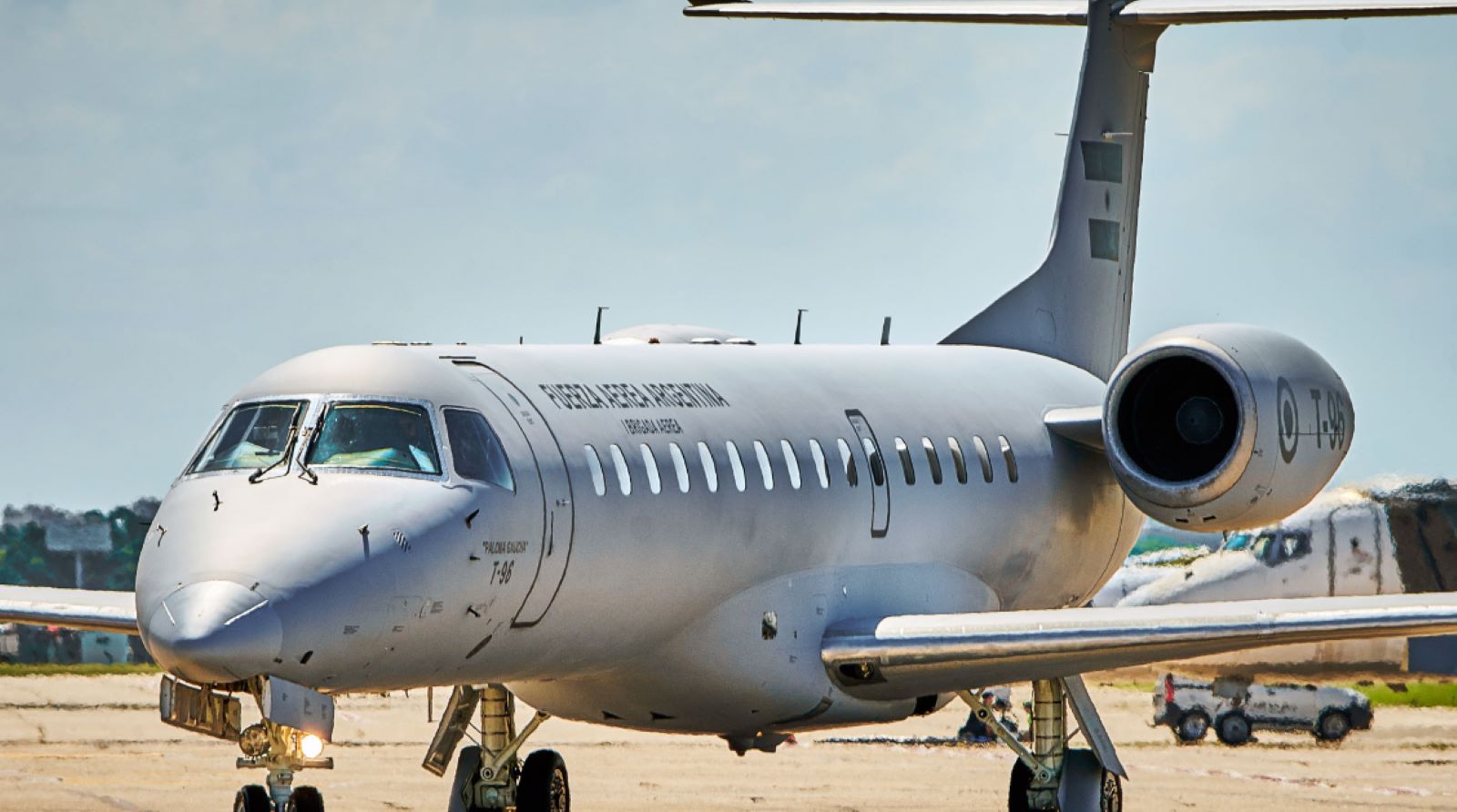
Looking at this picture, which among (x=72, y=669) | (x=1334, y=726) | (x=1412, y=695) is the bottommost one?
(x=72, y=669)

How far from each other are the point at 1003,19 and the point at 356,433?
495 inches

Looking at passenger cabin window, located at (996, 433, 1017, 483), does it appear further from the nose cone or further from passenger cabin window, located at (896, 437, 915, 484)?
the nose cone

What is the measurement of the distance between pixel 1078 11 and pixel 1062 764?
Answer: 27.4ft

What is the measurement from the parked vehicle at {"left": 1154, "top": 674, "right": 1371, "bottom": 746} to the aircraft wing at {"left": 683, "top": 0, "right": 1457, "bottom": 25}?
34.8ft

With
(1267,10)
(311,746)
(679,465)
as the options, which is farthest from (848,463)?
(1267,10)

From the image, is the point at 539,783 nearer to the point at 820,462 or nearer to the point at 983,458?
the point at 820,462

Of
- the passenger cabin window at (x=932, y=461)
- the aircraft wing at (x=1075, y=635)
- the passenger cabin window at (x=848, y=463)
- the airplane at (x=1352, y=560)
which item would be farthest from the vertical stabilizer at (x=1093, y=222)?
the airplane at (x=1352, y=560)

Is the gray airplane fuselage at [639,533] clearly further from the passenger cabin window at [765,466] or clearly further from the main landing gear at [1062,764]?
the main landing gear at [1062,764]

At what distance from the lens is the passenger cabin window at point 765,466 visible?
18547mm

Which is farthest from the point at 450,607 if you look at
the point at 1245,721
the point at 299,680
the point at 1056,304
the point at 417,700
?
the point at 417,700

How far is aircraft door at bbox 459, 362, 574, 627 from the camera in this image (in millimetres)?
15914

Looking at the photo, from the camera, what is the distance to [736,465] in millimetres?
18281

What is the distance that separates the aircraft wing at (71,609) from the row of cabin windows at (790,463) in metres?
3.58

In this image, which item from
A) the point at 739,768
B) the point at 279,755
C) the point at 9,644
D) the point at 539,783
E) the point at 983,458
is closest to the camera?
the point at 279,755
